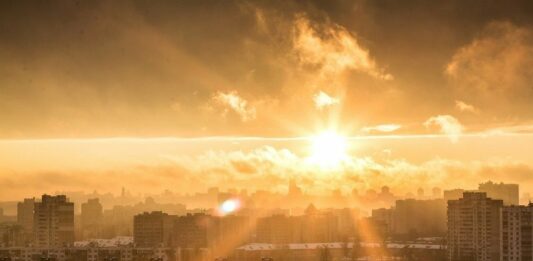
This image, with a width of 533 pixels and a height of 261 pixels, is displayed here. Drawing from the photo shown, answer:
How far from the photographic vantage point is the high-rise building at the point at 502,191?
2295 inches

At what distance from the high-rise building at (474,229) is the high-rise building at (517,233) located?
3356mm

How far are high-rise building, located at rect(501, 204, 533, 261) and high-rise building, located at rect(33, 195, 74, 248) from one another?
70.1ft

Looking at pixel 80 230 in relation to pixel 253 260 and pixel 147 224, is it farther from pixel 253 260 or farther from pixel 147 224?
pixel 253 260

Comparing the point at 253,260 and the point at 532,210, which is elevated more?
the point at 532,210

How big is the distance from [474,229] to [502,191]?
25.6 metres

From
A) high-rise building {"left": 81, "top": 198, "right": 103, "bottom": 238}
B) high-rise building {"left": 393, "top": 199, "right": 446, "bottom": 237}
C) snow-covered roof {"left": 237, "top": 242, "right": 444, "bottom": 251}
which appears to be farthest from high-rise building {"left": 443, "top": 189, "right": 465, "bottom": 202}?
high-rise building {"left": 81, "top": 198, "right": 103, "bottom": 238}

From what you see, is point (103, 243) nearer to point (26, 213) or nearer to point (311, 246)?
point (311, 246)

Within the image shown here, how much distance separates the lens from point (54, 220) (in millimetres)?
40406

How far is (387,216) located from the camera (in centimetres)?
5731

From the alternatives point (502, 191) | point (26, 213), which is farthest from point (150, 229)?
point (502, 191)

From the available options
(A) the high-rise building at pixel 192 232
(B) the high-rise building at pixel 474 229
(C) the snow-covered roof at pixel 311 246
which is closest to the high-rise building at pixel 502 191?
(C) the snow-covered roof at pixel 311 246

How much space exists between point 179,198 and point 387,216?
116 feet

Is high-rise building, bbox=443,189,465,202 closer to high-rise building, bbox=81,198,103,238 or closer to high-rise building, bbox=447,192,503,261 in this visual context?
high-rise building, bbox=447,192,503,261

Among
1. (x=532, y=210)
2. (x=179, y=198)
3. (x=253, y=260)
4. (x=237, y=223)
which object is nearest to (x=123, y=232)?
(x=237, y=223)
